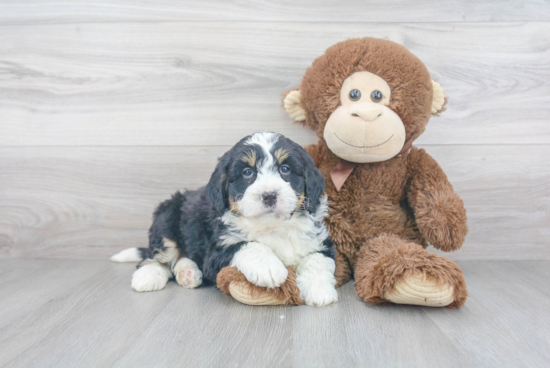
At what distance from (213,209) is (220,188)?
4.8 inches

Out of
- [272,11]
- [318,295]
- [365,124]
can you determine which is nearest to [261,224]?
[318,295]

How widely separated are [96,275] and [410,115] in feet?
5.50

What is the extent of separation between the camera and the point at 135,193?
2.38 meters

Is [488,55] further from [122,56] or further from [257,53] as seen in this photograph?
[122,56]

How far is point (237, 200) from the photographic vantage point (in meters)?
1.59

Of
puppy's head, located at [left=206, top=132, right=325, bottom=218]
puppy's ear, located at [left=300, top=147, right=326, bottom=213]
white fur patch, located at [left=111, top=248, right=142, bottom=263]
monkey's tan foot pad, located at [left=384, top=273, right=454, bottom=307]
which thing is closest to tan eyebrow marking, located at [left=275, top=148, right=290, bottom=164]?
puppy's head, located at [left=206, top=132, right=325, bottom=218]

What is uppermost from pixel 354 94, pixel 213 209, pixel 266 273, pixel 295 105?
pixel 354 94

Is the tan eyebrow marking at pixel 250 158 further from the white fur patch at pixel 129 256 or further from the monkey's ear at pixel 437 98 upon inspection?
the white fur patch at pixel 129 256

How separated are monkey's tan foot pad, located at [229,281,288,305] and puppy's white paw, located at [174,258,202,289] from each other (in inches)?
13.4

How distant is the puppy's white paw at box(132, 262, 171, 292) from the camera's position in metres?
1.85

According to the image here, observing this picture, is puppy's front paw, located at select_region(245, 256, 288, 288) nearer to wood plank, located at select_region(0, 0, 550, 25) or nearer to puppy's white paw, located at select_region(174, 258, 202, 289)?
puppy's white paw, located at select_region(174, 258, 202, 289)

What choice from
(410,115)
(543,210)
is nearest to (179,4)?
(410,115)

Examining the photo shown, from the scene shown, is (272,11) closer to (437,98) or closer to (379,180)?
(437,98)

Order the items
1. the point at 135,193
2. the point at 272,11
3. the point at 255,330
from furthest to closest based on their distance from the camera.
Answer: the point at 135,193 < the point at 272,11 < the point at 255,330
